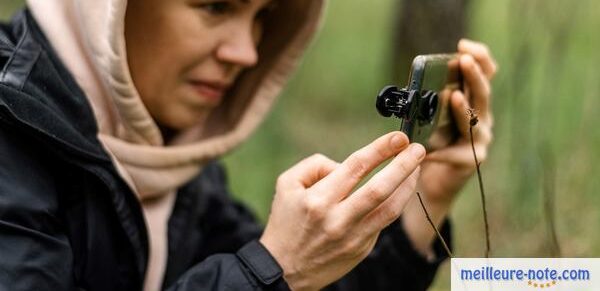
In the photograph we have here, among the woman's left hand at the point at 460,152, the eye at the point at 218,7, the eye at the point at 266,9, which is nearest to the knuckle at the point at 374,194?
the woman's left hand at the point at 460,152

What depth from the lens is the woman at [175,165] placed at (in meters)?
1.49

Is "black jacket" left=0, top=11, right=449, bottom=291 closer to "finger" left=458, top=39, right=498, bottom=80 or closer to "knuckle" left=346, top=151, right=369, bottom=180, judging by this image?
"knuckle" left=346, top=151, right=369, bottom=180

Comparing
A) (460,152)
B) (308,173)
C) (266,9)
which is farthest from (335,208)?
(266,9)

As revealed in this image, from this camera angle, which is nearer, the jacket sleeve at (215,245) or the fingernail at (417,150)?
the fingernail at (417,150)

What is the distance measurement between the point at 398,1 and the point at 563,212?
2210 mm

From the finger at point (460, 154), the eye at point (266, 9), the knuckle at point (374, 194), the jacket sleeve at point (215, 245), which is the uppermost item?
the eye at point (266, 9)

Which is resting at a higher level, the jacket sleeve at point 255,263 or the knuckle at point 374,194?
the knuckle at point 374,194

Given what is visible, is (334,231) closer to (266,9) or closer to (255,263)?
(255,263)

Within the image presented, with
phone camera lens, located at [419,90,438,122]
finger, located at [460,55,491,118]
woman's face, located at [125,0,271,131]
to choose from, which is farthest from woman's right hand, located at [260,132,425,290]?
woman's face, located at [125,0,271,131]

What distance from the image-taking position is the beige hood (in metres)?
1.83

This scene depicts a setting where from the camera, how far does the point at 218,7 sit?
6.37 ft

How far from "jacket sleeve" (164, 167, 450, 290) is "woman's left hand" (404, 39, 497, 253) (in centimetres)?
6

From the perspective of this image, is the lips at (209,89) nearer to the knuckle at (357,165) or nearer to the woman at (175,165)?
the woman at (175,165)

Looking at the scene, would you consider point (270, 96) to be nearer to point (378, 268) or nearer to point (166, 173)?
point (166, 173)
